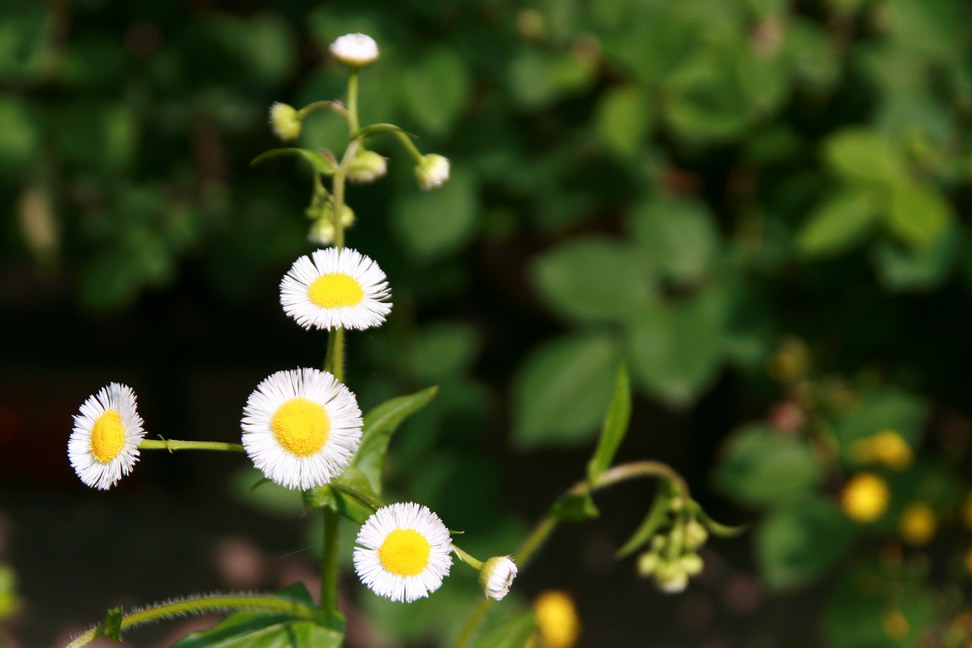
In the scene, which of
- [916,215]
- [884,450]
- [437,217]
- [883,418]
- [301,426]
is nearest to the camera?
[301,426]

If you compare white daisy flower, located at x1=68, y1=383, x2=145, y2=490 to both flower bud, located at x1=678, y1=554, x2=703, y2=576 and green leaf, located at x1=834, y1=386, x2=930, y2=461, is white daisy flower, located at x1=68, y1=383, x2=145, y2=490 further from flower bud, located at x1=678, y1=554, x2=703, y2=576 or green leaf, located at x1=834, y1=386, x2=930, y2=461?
green leaf, located at x1=834, y1=386, x2=930, y2=461

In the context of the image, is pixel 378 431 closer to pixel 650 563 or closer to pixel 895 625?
pixel 650 563

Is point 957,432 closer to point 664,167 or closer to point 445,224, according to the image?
point 664,167

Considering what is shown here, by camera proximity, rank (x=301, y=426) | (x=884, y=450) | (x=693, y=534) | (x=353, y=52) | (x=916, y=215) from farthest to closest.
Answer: (x=884, y=450) → (x=916, y=215) → (x=693, y=534) → (x=353, y=52) → (x=301, y=426)

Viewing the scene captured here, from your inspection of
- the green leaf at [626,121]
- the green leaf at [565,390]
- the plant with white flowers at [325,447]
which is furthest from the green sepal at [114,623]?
the green leaf at [626,121]

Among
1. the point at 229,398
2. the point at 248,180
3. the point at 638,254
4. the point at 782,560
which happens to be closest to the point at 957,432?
the point at 782,560

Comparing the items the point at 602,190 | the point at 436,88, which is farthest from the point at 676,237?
the point at 436,88

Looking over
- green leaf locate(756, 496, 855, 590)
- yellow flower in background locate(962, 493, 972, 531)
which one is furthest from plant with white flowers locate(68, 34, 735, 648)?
yellow flower in background locate(962, 493, 972, 531)

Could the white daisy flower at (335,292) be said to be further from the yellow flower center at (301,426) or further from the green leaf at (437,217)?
the green leaf at (437,217)

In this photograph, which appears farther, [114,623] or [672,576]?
[672,576]
